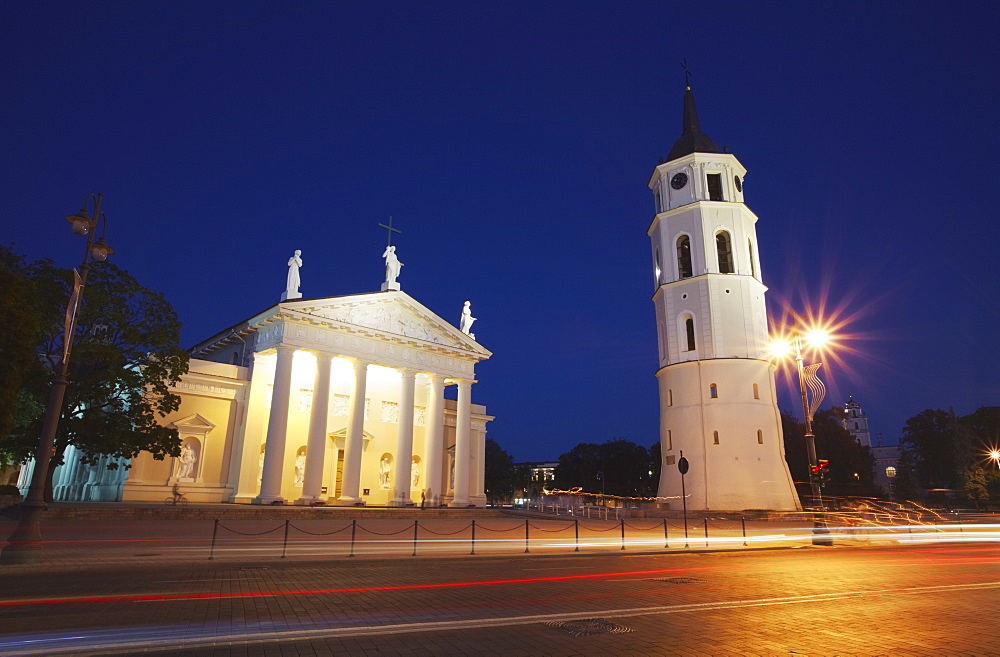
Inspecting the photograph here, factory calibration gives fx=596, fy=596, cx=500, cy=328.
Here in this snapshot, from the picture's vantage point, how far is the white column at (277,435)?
30688 mm

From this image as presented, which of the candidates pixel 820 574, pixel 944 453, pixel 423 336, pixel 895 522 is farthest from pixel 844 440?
pixel 820 574

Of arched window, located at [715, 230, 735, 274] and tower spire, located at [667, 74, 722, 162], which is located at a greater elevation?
tower spire, located at [667, 74, 722, 162]

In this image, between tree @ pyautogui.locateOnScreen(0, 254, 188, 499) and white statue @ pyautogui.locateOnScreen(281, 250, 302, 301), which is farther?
white statue @ pyautogui.locateOnScreen(281, 250, 302, 301)

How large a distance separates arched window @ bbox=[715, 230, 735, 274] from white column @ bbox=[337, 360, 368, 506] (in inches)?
1054

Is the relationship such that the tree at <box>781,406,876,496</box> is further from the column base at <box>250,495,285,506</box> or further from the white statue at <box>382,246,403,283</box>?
the column base at <box>250,495,285,506</box>

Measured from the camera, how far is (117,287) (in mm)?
26359

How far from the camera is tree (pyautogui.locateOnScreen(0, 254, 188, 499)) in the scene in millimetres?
24391

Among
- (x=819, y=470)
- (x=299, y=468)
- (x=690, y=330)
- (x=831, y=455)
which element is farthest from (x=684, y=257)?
(x=831, y=455)

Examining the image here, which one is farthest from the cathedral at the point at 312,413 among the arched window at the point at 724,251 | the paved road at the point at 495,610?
the paved road at the point at 495,610

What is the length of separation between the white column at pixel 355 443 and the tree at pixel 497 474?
67.1m

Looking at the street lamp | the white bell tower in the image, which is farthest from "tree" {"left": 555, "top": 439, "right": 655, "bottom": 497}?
the street lamp

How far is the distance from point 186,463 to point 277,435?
254 inches

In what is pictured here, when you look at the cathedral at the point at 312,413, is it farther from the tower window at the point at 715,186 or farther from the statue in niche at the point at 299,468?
the tower window at the point at 715,186

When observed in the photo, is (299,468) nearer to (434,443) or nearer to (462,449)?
(434,443)
